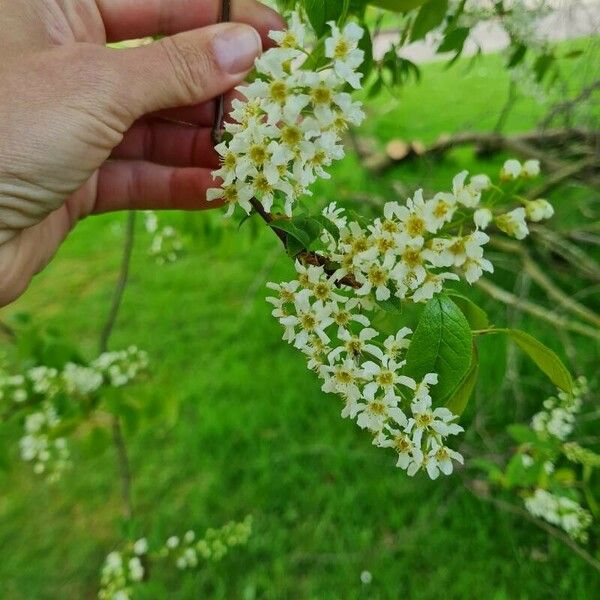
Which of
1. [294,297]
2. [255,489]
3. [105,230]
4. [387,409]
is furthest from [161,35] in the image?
[105,230]

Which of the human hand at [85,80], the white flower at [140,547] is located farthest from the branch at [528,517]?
the human hand at [85,80]

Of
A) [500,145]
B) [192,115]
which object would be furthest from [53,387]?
[500,145]

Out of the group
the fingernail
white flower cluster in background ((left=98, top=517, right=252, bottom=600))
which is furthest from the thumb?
white flower cluster in background ((left=98, top=517, right=252, bottom=600))

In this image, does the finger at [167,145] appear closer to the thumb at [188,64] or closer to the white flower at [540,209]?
the thumb at [188,64]

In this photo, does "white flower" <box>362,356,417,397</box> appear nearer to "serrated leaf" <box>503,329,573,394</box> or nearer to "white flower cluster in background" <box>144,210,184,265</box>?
"serrated leaf" <box>503,329,573,394</box>

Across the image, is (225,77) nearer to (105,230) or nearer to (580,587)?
(580,587)

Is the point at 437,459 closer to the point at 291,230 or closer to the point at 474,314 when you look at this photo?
the point at 474,314

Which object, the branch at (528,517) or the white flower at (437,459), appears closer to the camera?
the white flower at (437,459)
